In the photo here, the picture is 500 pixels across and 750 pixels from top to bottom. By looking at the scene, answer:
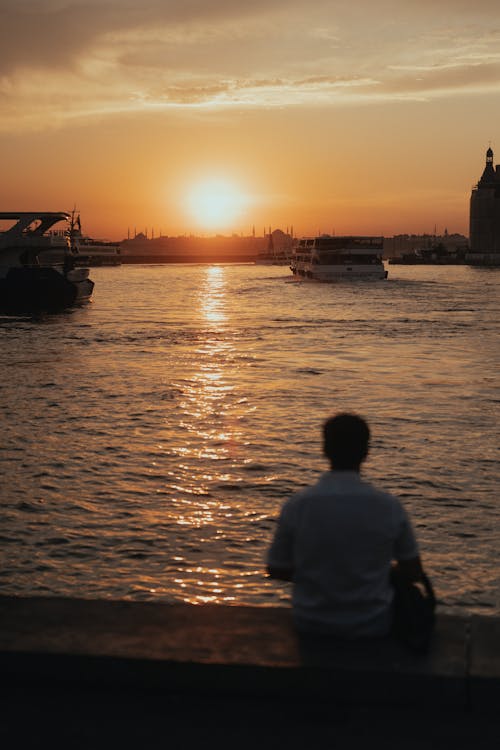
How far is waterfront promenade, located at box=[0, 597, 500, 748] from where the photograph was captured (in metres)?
4.04

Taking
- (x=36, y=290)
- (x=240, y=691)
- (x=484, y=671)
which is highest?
(x=36, y=290)

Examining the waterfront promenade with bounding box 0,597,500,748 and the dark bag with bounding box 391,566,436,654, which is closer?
the waterfront promenade with bounding box 0,597,500,748

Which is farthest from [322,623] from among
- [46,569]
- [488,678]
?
[46,569]

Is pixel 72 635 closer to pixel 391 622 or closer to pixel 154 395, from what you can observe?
pixel 391 622

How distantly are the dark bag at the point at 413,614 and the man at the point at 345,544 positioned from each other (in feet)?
0.15

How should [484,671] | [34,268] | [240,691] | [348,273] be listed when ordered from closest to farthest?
[484,671] < [240,691] < [34,268] < [348,273]

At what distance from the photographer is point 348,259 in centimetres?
11888

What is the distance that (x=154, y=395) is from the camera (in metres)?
21.6

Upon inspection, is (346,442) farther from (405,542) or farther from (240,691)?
(240,691)

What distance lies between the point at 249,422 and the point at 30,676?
42.8 ft

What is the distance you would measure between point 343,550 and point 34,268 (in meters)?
52.5

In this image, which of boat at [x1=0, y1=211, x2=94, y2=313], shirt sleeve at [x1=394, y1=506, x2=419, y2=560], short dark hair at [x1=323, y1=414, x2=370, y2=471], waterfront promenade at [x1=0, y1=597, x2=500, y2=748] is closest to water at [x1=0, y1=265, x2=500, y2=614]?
waterfront promenade at [x1=0, y1=597, x2=500, y2=748]

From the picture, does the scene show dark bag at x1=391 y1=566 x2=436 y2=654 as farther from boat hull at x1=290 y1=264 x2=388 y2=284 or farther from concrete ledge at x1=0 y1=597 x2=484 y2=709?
boat hull at x1=290 y1=264 x2=388 y2=284

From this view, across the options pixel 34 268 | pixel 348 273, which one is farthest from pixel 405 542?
pixel 348 273
